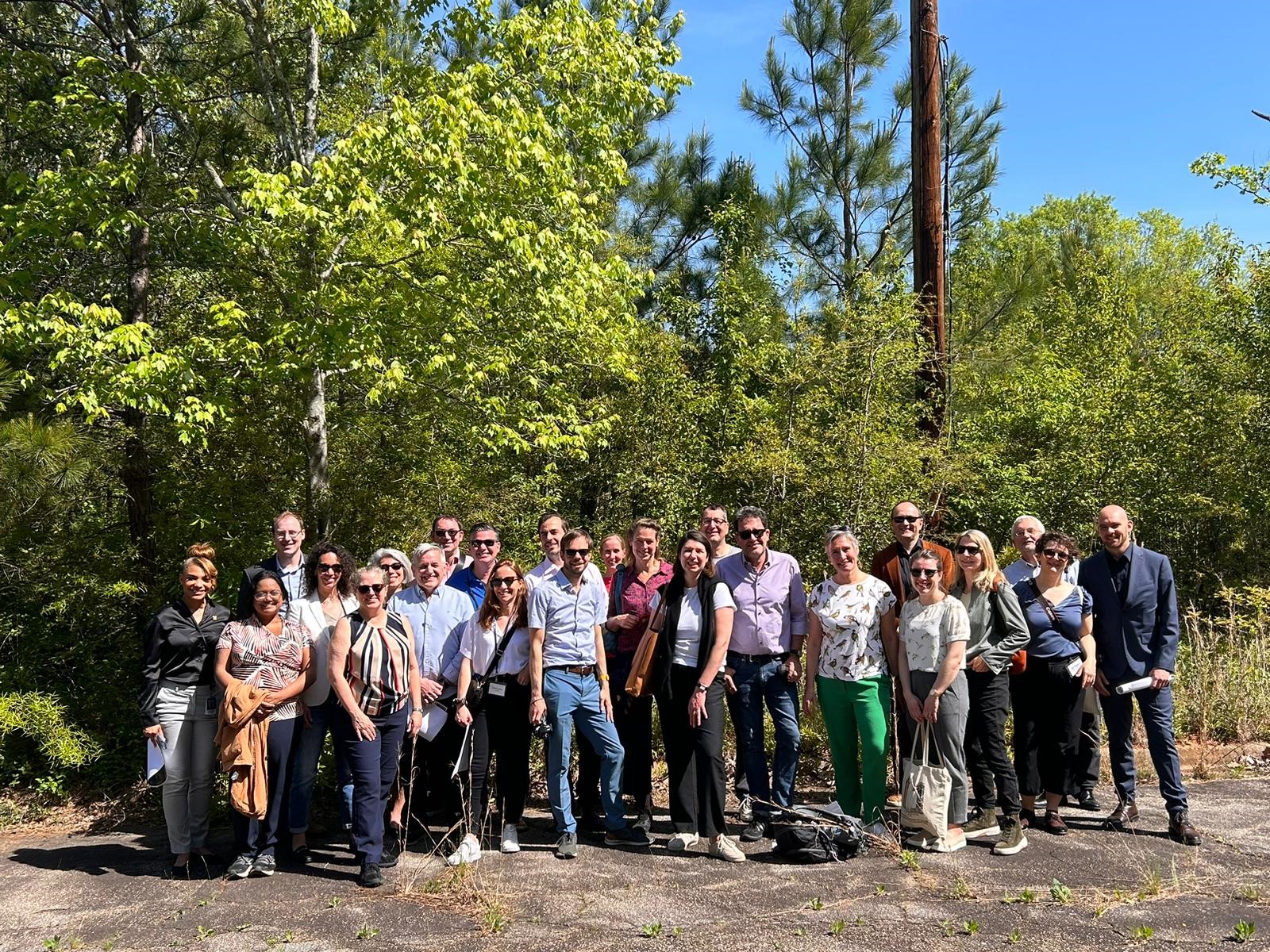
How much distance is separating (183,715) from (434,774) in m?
1.51

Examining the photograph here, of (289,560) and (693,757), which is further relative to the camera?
(289,560)

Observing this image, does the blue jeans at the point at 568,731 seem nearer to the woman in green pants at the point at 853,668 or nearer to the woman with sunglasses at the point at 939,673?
the woman in green pants at the point at 853,668

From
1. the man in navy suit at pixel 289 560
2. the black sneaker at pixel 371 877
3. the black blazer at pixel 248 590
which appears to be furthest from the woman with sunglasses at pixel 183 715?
the black sneaker at pixel 371 877

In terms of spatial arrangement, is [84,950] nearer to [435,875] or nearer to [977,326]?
[435,875]

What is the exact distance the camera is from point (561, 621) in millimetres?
5398

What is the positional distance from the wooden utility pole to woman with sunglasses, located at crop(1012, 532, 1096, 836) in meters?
3.66

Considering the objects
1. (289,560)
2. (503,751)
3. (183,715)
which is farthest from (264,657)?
(503,751)

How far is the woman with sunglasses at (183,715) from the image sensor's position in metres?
5.18

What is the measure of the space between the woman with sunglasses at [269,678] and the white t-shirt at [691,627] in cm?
199

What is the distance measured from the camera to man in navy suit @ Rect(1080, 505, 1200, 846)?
5547 millimetres

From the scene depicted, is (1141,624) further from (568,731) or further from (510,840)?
(510,840)

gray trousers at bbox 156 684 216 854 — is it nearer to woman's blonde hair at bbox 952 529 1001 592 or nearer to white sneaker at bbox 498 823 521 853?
white sneaker at bbox 498 823 521 853

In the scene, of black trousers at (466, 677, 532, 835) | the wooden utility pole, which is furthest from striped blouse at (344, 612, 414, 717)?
the wooden utility pole

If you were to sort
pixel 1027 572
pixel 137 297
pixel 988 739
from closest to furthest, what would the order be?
pixel 988 739, pixel 1027 572, pixel 137 297
